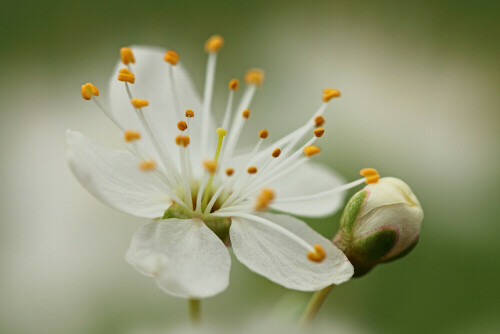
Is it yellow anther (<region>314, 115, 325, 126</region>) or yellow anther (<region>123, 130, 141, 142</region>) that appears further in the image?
yellow anther (<region>314, 115, 325, 126</region>)

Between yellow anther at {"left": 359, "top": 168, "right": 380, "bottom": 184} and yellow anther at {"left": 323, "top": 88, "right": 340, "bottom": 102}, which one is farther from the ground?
yellow anther at {"left": 323, "top": 88, "right": 340, "bottom": 102}

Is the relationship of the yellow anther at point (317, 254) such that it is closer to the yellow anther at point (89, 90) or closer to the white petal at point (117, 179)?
the white petal at point (117, 179)

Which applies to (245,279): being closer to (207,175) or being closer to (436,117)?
(207,175)

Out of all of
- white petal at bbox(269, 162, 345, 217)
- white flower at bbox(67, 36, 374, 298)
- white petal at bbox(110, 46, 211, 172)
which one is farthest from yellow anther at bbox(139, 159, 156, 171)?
white petal at bbox(269, 162, 345, 217)

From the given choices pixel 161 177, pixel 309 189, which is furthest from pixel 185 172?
pixel 309 189

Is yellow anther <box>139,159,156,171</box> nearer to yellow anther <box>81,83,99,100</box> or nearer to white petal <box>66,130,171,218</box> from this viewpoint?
white petal <box>66,130,171,218</box>

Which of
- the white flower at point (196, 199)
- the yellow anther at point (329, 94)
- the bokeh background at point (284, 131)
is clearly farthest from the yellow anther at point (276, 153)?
the bokeh background at point (284, 131)

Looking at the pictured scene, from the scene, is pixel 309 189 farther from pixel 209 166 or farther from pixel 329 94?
pixel 209 166
